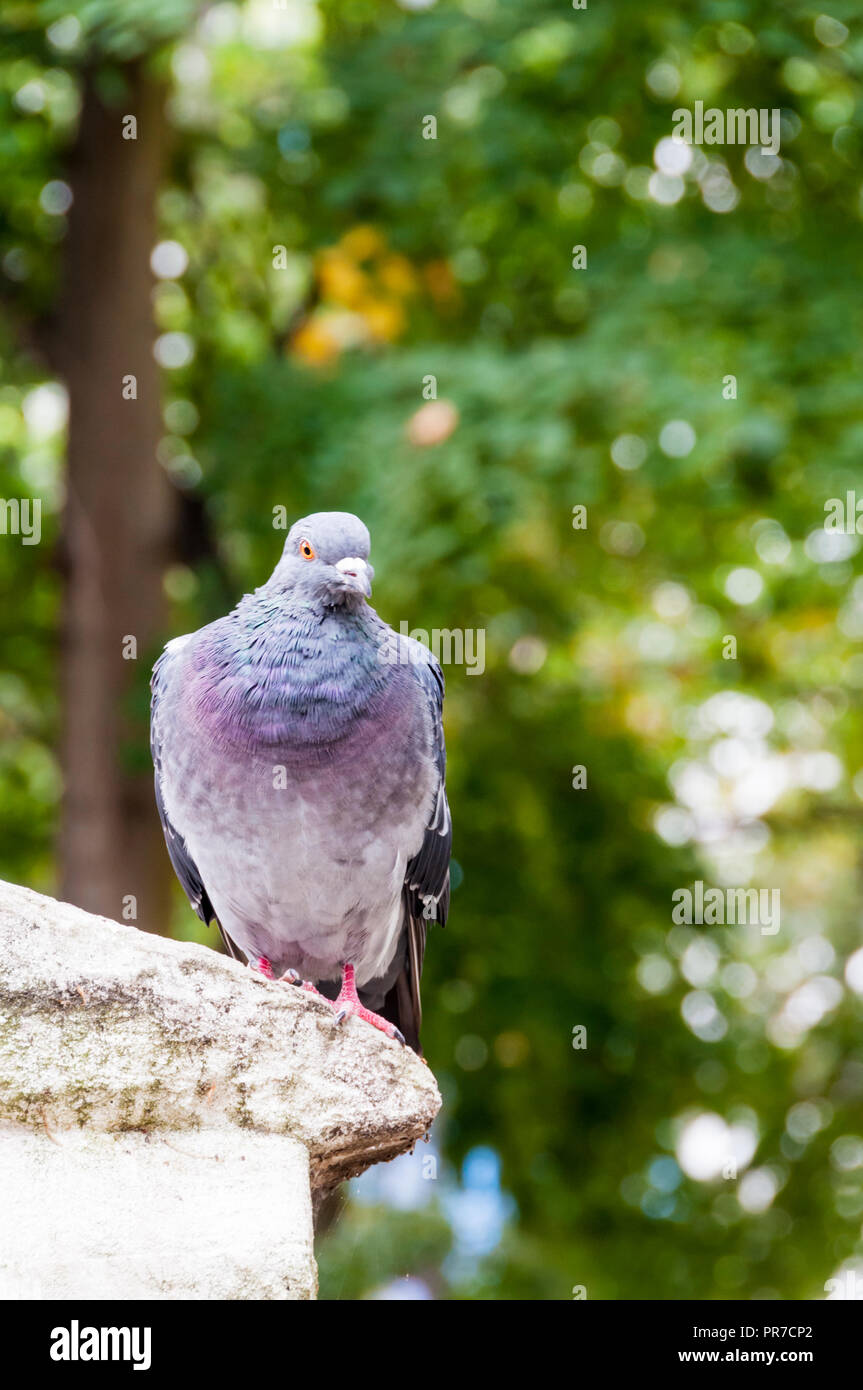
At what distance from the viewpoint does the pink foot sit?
3.56 m

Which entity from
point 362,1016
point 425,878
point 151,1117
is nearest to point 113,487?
point 425,878

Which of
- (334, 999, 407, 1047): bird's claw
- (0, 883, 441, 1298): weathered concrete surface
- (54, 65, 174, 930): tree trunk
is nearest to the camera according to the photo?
(0, 883, 441, 1298): weathered concrete surface

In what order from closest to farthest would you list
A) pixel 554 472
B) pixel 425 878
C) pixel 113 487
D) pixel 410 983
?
1. pixel 425 878
2. pixel 410 983
3. pixel 554 472
4. pixel 113 487

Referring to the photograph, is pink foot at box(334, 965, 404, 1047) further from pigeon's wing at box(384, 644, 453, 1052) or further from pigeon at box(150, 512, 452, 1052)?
pigeon's wing at box(384, 644, 453, 1052)

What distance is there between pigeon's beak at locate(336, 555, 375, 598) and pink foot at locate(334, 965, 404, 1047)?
3.40 feet

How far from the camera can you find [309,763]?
12.2 ft

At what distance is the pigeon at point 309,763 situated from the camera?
12.1 ft

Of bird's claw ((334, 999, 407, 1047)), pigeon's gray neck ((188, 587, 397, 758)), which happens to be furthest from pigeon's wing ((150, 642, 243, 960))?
bird's claw ((334, 999, 407, 1047))

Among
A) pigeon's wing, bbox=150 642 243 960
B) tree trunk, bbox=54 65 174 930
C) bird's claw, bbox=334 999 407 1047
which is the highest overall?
tree trunk, bbox=54 65 174 930

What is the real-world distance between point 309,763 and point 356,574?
50 centimetres

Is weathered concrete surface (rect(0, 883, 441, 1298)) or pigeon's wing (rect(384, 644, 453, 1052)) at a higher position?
Result: pigeon's wing (rect(384, 644, 453, 1052))

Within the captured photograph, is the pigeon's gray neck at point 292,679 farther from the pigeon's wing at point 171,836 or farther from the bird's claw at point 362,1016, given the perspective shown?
the bird's claw at point 362,1016

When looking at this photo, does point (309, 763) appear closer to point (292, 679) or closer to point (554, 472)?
point (292, 679)
